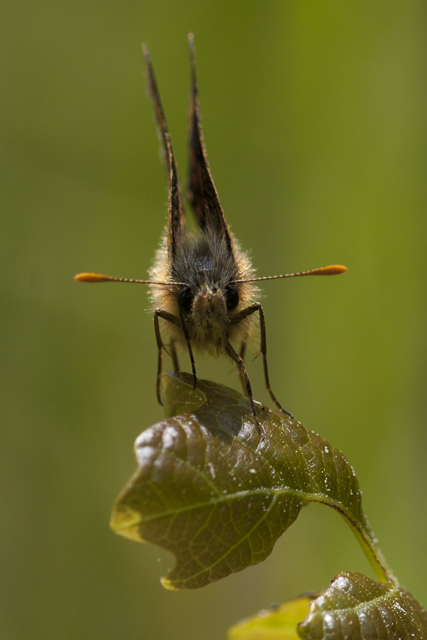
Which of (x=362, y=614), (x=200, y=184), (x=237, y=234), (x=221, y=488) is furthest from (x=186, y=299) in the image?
(x=237, y=234)

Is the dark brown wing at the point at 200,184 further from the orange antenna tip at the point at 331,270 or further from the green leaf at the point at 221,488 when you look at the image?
the green leaf at the point at 221,488

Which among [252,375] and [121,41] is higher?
[121,41]

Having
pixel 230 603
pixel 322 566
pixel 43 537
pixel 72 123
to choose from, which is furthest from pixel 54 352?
pixel 322 566

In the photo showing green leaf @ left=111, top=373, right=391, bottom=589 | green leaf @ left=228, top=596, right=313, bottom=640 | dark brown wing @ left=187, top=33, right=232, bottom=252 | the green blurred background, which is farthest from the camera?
the green blurred background

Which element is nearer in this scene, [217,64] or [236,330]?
[236,330]

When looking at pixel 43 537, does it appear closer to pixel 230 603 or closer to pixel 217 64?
pixel 230 603

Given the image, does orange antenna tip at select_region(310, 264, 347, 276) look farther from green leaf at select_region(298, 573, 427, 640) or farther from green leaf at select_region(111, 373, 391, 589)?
green leaf at select_region(298, 573, 427, 640)

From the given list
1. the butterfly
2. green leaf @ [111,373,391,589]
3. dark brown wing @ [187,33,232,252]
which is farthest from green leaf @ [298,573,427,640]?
dark brown wing @ [187,33,232,252]
